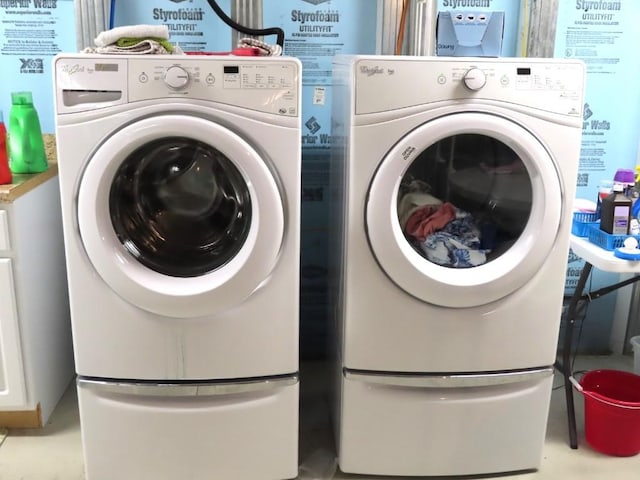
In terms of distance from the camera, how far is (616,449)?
82.7 inches

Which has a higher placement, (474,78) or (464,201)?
(474,78)

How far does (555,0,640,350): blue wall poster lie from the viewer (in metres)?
2.49

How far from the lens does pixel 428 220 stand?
6.18ft

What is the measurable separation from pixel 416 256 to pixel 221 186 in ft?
1.94

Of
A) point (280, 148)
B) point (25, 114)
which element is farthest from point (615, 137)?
point (25, 114)

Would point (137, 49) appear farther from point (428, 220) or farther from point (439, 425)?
point (439, 425)

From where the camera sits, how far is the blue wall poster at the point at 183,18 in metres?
2.41

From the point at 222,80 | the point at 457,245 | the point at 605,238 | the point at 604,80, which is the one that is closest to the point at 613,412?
the point at 605,238

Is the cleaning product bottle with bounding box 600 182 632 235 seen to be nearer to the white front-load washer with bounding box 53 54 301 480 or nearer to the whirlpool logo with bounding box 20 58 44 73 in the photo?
the white front-load washer with bounding box 53 54 301 480

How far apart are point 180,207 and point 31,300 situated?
659 mm

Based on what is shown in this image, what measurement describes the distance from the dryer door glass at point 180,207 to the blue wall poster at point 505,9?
3.99 ft

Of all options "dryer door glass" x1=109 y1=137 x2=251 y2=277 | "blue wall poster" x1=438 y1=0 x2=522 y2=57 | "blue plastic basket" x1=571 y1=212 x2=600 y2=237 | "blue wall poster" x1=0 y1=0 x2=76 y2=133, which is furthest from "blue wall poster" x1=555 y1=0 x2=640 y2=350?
"blue wall poster" x1=0 y1=0 x2=76 y2=133

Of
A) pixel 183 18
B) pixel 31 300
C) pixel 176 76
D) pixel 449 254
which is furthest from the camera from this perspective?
pixel 183 18

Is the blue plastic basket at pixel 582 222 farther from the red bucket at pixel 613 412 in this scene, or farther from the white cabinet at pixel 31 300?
the white cabinet at pixel 31 300
